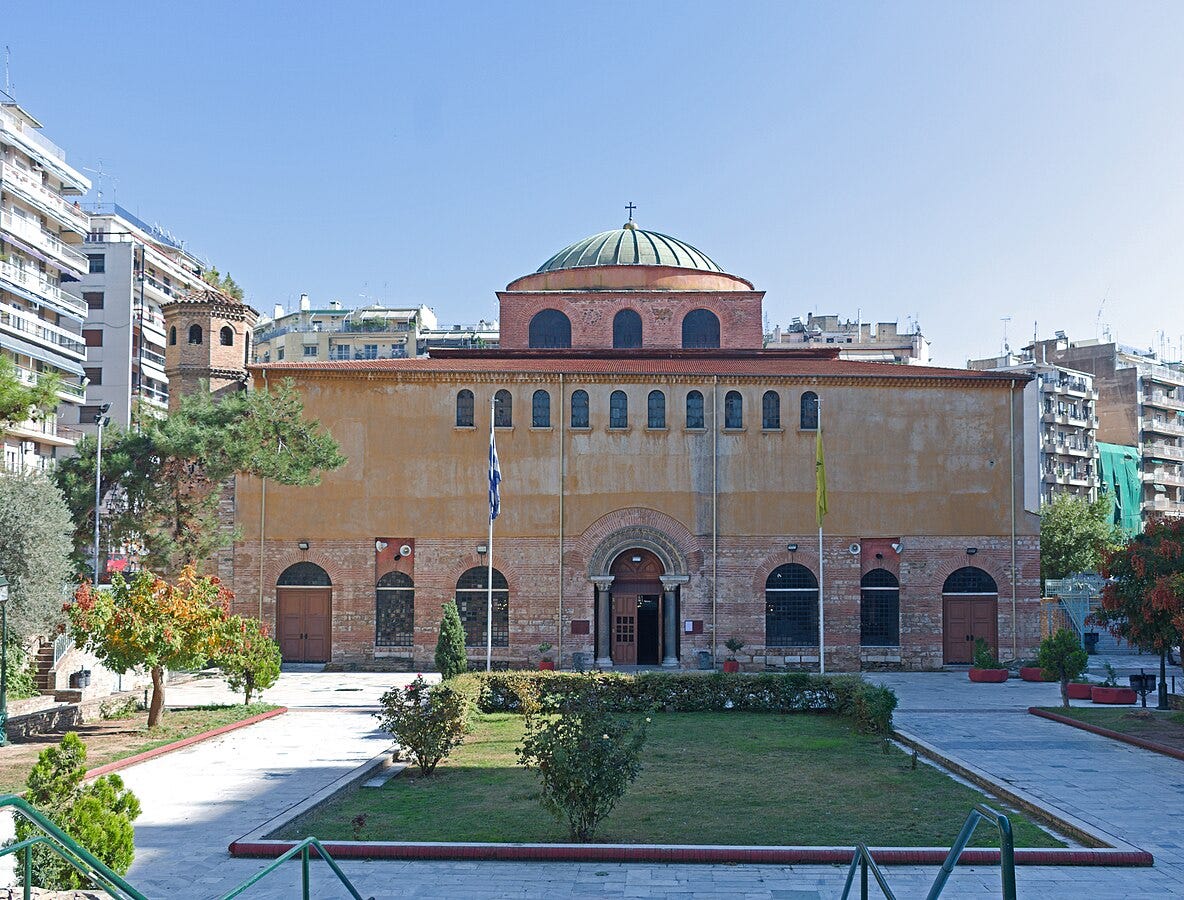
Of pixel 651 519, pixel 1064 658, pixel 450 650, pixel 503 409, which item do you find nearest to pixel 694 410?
pixel 651 519

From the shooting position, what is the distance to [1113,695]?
25.3 metres

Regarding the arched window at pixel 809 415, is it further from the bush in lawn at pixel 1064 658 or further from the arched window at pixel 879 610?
the bush in lawn at pixel 1064 658

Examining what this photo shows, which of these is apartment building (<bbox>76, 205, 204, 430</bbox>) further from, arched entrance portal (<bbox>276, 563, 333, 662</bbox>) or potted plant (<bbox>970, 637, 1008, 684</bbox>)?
potted plant (<bbox>970, 637, 1008, 684</bbox>)

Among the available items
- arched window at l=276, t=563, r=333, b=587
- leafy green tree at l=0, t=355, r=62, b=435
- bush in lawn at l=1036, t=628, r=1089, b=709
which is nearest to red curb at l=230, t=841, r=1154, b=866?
bush in lawn at l=1036, t=628, r=1089, b=709

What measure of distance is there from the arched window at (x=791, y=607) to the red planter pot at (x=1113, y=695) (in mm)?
9427

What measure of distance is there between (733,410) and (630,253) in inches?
426

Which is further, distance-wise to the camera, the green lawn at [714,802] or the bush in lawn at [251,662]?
the bush in lawn at [251,662]

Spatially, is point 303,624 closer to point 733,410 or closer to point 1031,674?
point 733,410

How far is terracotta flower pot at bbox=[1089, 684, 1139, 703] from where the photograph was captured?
994 inches

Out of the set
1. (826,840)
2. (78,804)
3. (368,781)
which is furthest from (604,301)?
(78,804)

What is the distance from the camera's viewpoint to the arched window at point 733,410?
34.7 metres

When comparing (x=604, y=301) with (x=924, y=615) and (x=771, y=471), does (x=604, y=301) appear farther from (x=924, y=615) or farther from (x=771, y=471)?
(x=924, y=615)

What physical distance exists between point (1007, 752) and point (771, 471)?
16.6 metres

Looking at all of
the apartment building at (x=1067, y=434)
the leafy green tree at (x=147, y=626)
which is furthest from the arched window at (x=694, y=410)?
the apartment building at (x=1067, y=434)
